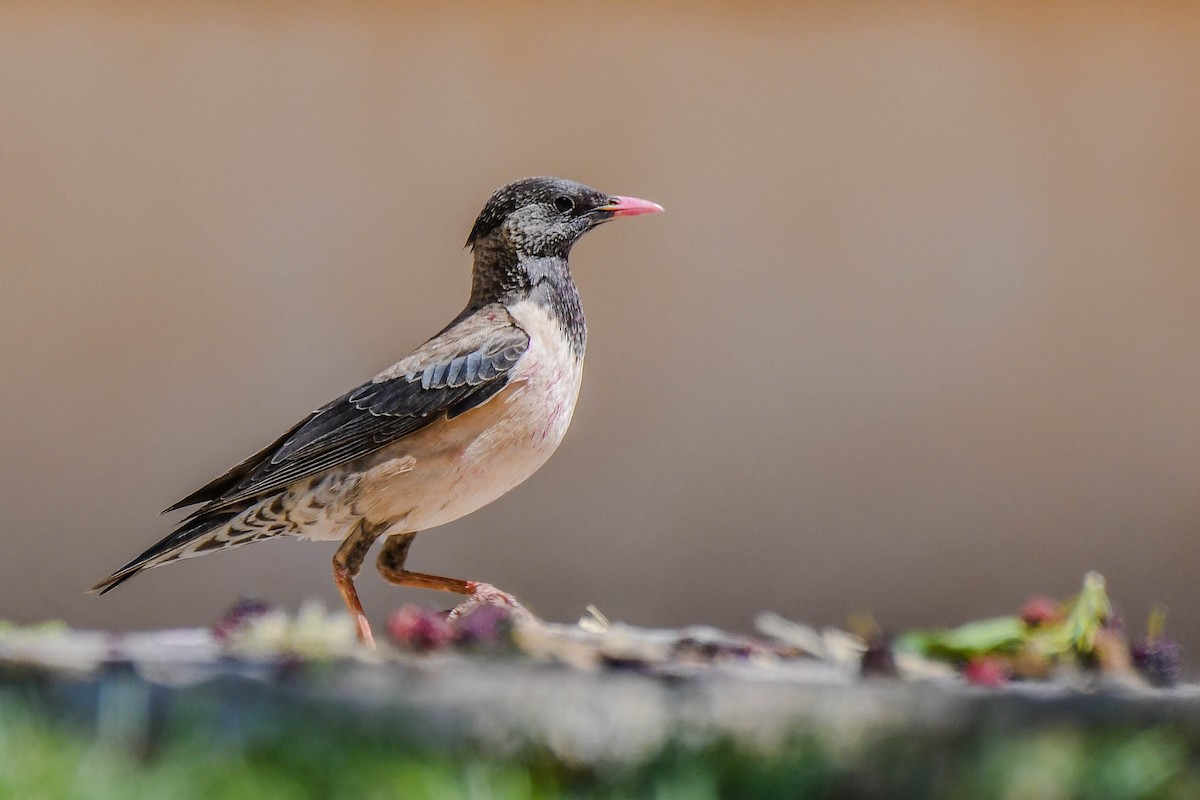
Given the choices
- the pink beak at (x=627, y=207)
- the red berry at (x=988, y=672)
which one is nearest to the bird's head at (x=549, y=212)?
the pink beak at (x=627, y=207)

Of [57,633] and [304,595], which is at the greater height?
[304,595]

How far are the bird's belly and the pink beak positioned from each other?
1.32ft

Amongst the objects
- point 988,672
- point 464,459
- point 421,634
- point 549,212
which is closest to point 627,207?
point 549,212

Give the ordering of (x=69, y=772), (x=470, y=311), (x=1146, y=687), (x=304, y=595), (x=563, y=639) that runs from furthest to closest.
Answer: (x=304, y=595)
(x=470, y=311)
(x=563, y=639)
(x=1146, y=687)
(x=69, y=772)

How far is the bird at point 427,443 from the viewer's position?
2592 millimetres

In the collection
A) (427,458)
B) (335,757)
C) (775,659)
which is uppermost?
(427,458)

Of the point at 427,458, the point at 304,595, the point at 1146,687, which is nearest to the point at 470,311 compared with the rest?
the point at 427,458

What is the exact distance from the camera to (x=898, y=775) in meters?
1.77

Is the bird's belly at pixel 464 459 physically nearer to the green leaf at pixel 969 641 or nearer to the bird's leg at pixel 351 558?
the bird's leg at pixel 351 558

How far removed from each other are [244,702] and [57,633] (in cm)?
104

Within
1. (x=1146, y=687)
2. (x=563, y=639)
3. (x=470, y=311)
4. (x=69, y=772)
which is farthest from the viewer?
(x=470, y=311)

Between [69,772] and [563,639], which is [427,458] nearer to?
[563,639]

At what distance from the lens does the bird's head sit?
278 cm

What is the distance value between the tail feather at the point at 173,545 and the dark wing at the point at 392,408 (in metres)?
0.02
